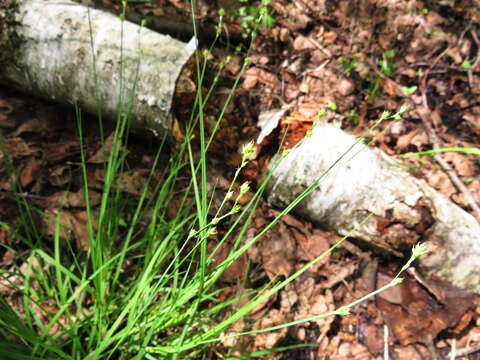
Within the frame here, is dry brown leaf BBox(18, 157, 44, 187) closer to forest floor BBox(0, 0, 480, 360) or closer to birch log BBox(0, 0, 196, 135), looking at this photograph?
forest floor BBox(0, 0, 480, 360)

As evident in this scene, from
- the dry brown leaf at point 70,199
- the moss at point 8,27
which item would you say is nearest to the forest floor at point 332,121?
the dry brown leaf at point 70,199

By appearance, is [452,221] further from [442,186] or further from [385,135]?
[385,135]

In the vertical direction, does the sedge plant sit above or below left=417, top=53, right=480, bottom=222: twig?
below

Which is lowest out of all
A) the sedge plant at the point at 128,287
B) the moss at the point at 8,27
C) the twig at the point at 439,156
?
the sedge plant at the point at 128,287

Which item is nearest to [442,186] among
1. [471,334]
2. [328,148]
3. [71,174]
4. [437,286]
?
[437,286]

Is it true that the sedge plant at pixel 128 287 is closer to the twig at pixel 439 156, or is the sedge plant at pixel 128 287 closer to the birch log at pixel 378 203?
the birch log at pixel 378 203

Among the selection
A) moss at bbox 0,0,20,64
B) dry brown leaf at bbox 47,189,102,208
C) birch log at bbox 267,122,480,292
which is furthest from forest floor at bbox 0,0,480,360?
moss at bbox 0,0,20,64
